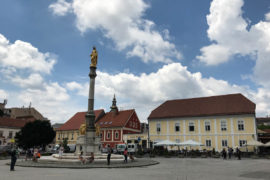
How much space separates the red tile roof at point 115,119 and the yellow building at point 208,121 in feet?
32.8

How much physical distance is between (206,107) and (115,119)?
22685mm

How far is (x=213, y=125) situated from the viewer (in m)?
39.2

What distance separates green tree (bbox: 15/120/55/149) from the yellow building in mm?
21926

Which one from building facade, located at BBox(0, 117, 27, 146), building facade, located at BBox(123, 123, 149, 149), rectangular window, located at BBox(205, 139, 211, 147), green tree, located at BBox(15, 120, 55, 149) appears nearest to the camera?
rectangular window, located at BBox(205, 139, 211, 147)

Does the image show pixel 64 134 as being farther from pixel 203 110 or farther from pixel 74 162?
pixel 74 162

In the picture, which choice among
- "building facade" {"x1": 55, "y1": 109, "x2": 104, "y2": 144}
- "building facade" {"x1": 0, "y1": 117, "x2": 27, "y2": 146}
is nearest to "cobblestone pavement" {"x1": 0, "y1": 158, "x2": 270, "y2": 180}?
"building facade" {"x1": 55, "y1": 109, "x2": 104, "y2": 144}

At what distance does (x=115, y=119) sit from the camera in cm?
5591

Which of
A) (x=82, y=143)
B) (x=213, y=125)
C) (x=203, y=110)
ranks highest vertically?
(x=203, y=110)

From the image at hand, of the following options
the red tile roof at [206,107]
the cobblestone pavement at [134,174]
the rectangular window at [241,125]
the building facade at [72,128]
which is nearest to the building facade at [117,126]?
the building facade at [72,128]

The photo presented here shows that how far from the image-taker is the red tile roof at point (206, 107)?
38203 mm

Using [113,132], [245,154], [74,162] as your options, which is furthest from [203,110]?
A: [74,162]

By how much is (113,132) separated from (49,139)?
13550 mm

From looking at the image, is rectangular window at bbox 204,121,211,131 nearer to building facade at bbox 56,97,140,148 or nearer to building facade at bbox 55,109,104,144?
building facade at bbox 56,97,140,148

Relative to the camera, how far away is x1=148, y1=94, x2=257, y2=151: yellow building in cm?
3688
